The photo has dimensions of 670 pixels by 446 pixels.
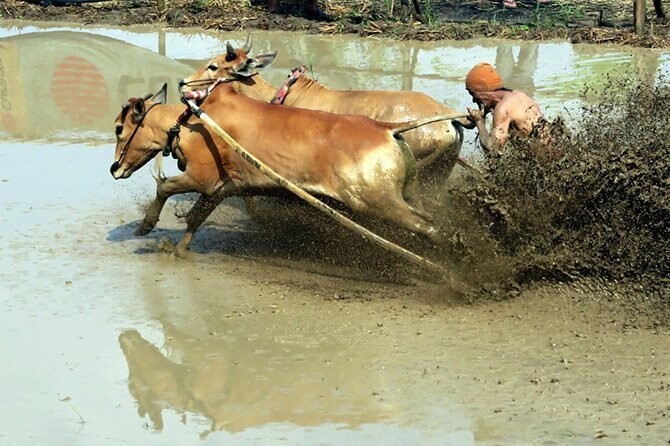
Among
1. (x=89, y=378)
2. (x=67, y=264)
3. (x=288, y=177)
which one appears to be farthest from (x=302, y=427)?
(x=67, y=264)

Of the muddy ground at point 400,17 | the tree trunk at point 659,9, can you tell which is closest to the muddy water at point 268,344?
the muddy ground at point 400,17

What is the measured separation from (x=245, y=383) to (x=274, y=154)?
2237 mm

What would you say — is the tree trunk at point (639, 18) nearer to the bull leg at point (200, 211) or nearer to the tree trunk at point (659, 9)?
the tree trunk at point (659, 9)

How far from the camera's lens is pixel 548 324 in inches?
296

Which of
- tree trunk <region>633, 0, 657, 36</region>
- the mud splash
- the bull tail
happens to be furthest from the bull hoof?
tree trunk <region>633, 0, 657, 36</region>

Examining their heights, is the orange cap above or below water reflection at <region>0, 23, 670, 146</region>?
above

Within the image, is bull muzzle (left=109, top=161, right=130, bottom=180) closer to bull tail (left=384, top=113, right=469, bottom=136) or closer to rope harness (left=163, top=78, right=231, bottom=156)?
rope harness (left=163, top=78, right=231, bottom=156)

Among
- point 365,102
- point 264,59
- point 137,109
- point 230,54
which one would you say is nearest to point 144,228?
point 137,109

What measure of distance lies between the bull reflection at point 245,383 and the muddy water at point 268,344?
0.05ft

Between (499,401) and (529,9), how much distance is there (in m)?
14.1

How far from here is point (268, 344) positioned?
741cm

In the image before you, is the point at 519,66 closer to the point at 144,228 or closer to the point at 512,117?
the point at 512,117

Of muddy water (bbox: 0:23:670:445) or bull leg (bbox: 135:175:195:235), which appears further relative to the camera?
bull leg (bbox: 135:175:195:235)

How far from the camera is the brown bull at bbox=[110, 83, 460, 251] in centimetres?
813
